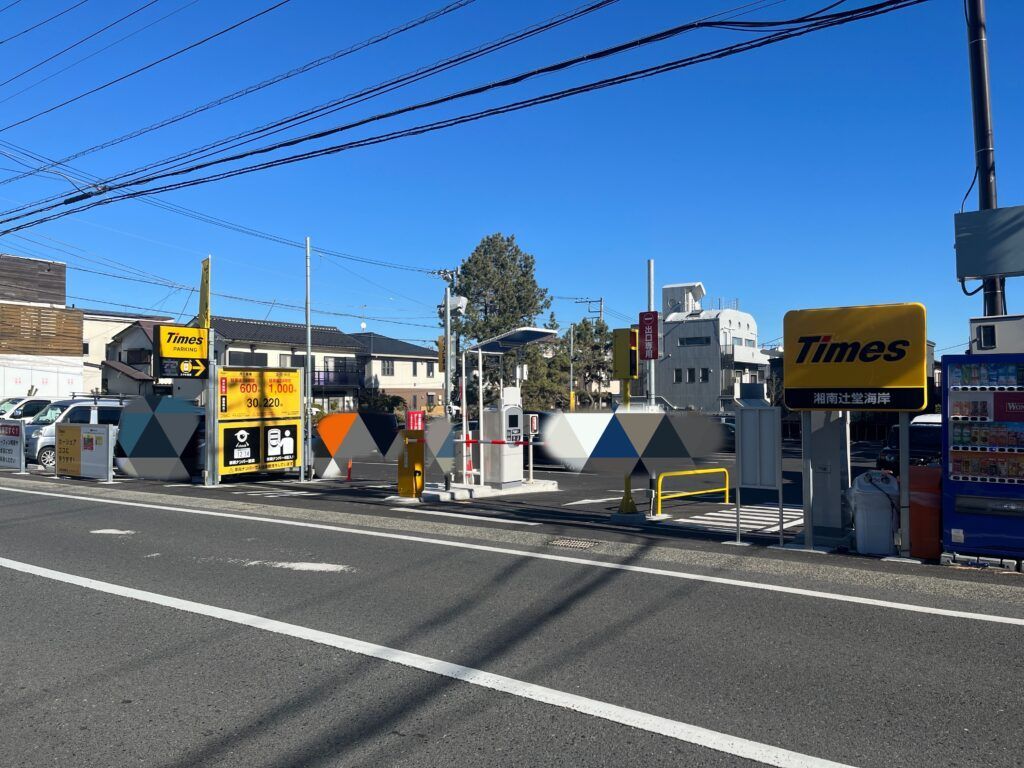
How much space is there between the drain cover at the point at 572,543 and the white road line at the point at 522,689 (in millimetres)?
4233

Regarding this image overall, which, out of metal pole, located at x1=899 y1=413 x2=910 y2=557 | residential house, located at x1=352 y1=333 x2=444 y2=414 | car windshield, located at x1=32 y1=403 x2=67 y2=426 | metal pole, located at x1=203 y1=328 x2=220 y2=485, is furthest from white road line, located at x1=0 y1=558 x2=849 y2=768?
residential house, located at x1=352 y1=333 x2=444 y2=414

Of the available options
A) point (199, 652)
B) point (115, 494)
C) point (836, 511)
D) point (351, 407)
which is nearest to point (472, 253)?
point (351, 407)

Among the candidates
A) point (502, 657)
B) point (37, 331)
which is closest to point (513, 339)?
point (502, 657)

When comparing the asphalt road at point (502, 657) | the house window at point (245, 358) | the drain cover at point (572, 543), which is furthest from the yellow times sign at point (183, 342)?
the house window at point (245, 358)

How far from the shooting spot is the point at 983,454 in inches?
337

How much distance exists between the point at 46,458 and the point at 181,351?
22.6 ft

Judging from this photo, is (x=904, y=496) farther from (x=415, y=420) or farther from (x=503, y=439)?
(x=415, y=420)

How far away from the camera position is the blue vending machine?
8.40 meters

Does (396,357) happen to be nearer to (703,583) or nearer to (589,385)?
(589,385)

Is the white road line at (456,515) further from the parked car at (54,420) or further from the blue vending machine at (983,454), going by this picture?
the parked car at (54,420)

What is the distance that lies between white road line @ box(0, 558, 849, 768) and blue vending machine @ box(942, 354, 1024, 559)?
5.69 metres

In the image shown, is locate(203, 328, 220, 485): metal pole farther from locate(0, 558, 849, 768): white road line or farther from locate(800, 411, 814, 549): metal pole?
locate(800, 411, 814, 549): metal pole

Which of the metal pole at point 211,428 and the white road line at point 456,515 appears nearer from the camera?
the white road line at point 456,515

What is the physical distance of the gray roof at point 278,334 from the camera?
54956 mm
